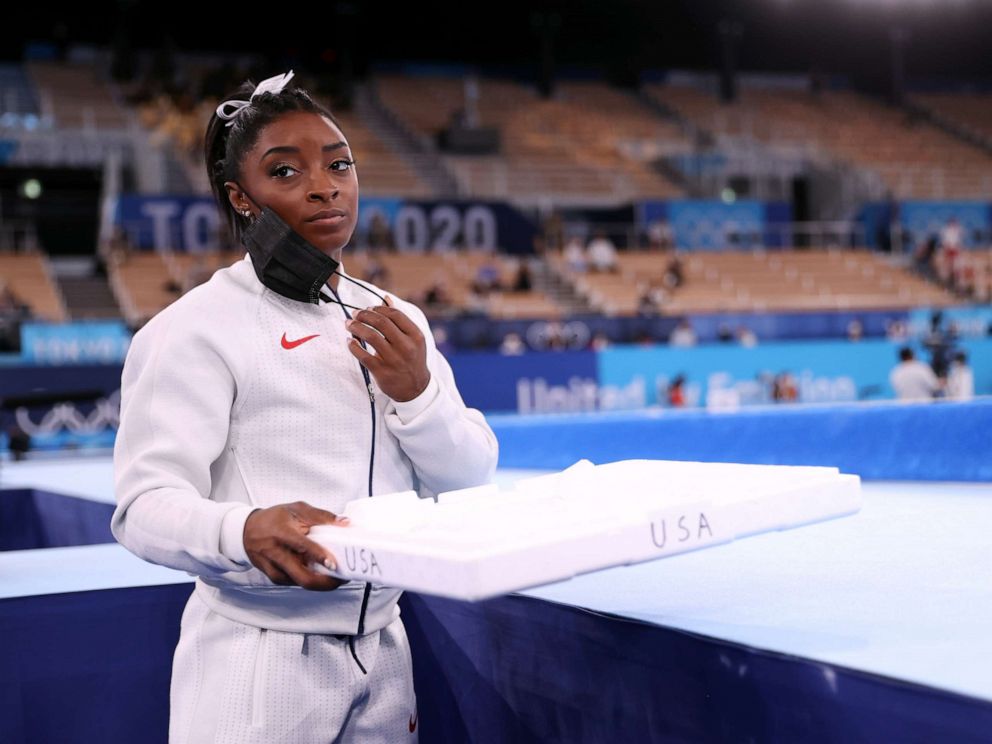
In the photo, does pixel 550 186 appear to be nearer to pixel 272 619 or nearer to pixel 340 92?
→ pixel 340 92

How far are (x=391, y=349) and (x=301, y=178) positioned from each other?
11.5 inches

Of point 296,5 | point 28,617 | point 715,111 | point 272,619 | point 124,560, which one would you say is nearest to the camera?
point 272,619

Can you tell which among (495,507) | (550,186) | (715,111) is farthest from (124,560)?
(715,111)

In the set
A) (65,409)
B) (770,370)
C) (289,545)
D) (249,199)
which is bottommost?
(770,370)

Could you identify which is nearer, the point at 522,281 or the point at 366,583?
the point at 366,583

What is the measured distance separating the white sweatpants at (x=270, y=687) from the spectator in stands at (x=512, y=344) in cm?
1083

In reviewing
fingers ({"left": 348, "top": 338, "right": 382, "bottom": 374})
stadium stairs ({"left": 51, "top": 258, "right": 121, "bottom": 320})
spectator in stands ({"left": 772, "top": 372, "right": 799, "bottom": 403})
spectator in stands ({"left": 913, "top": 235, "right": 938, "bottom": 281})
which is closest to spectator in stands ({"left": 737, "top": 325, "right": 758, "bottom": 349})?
spectator in stands ({"left": 772, "top": 372, "right": 799, "bottom": 403})

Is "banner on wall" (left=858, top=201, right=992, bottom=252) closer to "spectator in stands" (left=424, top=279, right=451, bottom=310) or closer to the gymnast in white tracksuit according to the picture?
Answer: "spectator in stands" (left=424, top=279, right=451, bottom=310)

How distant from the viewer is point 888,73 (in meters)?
25.8

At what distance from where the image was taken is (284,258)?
4.95 feet

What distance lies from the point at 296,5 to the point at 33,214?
618 centimetres

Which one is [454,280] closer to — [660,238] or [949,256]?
[660,238]

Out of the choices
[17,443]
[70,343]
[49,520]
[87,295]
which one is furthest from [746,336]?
[49,520]

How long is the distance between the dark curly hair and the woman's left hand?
0.30 meters
